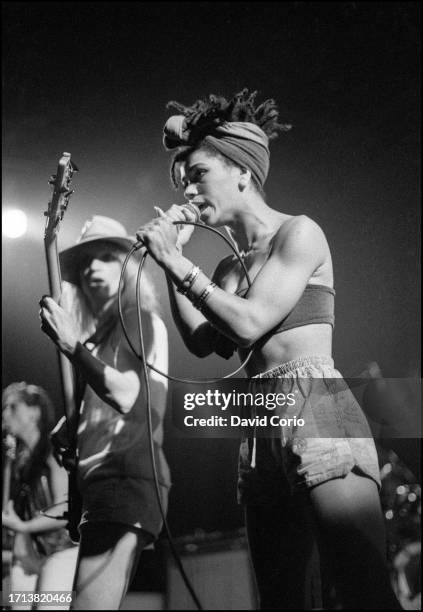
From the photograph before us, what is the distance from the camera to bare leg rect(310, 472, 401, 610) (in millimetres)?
1137

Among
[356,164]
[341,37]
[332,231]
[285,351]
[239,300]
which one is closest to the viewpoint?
[239,300]

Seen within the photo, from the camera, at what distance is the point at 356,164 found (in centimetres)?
193

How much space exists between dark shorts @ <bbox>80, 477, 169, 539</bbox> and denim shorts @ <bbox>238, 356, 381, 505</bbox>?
340 millimetres

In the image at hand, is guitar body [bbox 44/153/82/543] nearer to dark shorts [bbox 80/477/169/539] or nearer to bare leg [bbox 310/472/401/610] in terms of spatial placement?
dark shorts [bbox 80/477/169/539]

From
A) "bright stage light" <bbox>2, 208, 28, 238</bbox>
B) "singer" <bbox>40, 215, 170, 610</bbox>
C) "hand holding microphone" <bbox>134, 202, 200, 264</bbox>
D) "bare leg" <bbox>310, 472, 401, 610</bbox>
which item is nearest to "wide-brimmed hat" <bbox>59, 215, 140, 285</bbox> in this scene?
"singer" <bbox>40, 215, 170, 610</bbox>

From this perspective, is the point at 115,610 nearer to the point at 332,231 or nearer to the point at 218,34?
the point at 332,231

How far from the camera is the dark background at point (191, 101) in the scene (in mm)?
Result: 1756

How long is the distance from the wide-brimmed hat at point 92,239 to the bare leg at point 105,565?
A: 73 cm

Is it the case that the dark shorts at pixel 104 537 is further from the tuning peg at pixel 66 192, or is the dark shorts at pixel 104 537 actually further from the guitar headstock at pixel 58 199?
the tuning peg at pixel 66 192

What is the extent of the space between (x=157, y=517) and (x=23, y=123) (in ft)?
4.73

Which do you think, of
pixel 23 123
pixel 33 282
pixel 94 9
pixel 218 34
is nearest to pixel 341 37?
pixel 218 34

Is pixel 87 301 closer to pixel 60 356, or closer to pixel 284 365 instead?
pixel 60 356

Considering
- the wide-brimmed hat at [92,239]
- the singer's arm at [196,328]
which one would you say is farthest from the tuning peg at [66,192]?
the singer's arm at [196,328]

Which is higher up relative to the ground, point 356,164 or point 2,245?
point 356,164
